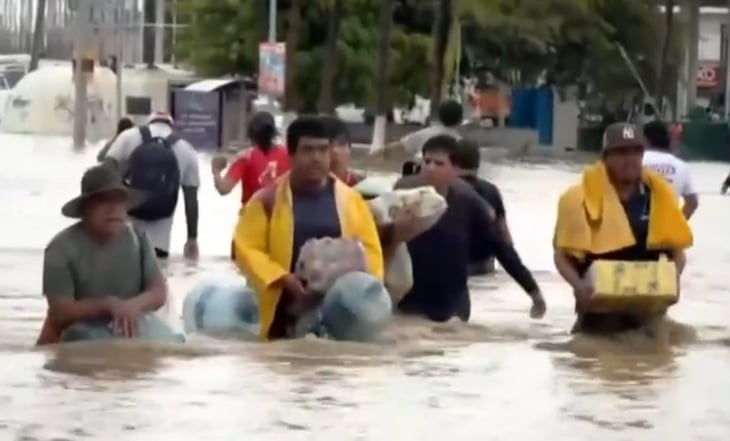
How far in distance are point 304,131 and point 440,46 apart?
4792 centimetres

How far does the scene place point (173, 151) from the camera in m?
18.0

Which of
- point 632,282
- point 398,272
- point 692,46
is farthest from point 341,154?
point 692,46

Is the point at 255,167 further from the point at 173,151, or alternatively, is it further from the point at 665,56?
the point at 665,56

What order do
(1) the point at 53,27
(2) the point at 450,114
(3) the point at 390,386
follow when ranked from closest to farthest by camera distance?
(3) the point at 390,386 < (2) the point at 450,114 < (1) the point at 53,27

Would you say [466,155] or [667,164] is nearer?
[466,155]

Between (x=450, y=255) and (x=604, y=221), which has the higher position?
(x=604, y=221)

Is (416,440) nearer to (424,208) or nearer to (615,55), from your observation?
(424,208)

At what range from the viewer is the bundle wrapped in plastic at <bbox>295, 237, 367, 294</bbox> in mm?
11633

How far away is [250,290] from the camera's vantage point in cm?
1255

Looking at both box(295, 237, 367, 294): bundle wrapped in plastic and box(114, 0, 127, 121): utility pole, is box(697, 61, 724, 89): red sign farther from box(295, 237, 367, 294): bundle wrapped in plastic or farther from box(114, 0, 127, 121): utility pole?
box(295, 237, 367, 294): bundle wrapped in plastic

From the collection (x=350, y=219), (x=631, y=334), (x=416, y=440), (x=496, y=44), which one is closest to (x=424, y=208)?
(x=350, y=219)

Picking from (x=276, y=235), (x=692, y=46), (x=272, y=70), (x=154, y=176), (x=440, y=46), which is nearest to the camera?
(x=276, y=235)

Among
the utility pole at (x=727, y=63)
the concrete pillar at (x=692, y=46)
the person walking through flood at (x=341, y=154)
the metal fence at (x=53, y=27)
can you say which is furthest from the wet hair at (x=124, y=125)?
the metal fence at (x=53, y=27)

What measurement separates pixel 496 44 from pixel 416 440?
216 feet
